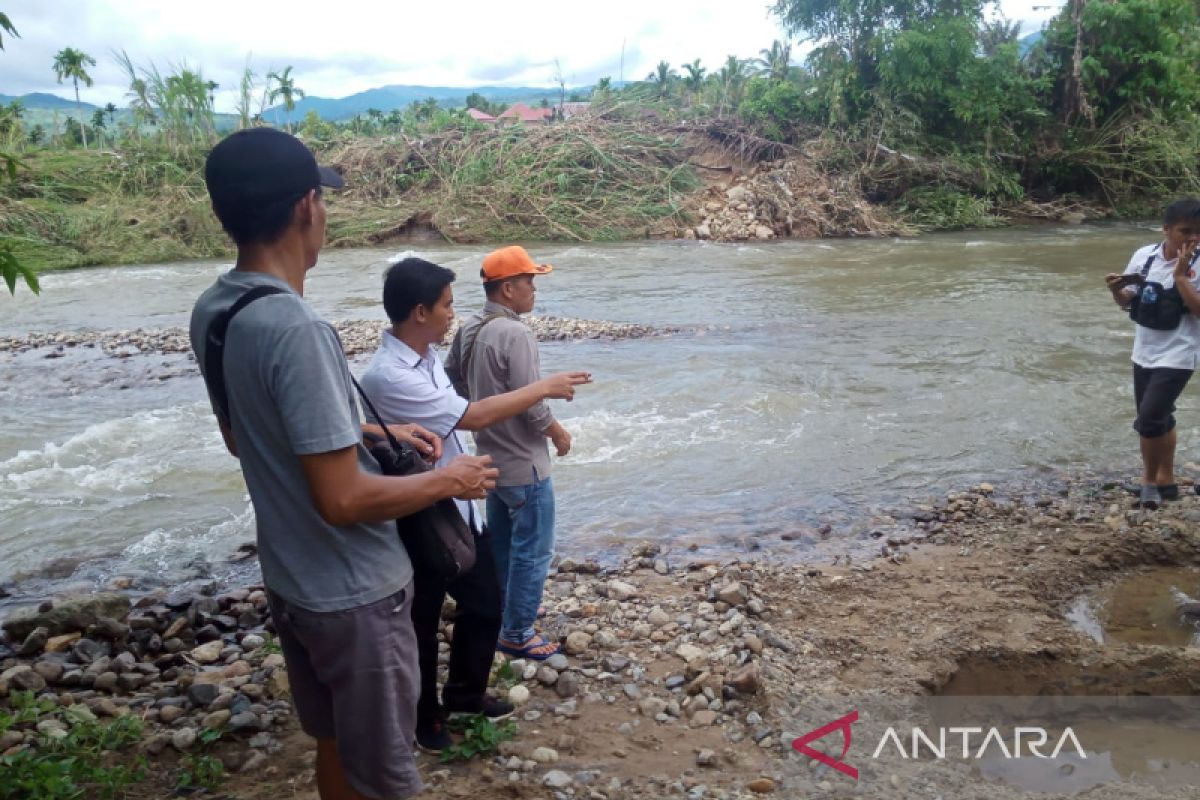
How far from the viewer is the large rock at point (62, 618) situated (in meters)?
4.36

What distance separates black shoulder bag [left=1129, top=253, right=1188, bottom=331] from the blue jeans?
11.9 feet

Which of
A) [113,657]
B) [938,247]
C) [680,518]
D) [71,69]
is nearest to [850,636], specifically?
[680,518]

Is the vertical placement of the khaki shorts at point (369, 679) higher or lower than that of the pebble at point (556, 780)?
higher

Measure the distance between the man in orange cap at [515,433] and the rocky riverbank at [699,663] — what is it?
0.29m

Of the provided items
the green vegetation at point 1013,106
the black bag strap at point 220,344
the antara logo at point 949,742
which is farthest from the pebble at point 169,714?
the green vegetation at point 1013,106

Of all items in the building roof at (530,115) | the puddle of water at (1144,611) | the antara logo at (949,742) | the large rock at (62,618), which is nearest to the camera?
the antara logo at (949,742)

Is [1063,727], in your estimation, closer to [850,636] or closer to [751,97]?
[850,636]

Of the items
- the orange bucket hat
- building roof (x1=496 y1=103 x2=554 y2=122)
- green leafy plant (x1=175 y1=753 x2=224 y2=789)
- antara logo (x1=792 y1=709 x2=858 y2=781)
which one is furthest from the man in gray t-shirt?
building roof (x1=496 y1=103 x2=554 y2=122)

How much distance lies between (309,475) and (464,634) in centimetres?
143

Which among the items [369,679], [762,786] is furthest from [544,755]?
[369,679]

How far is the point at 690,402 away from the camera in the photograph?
8898mm

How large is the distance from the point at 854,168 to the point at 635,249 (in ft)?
21.9

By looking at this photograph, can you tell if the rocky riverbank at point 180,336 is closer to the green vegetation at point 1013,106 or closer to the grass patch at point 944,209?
the grass patch at point 944,209

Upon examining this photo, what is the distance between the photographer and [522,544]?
3.74 m
